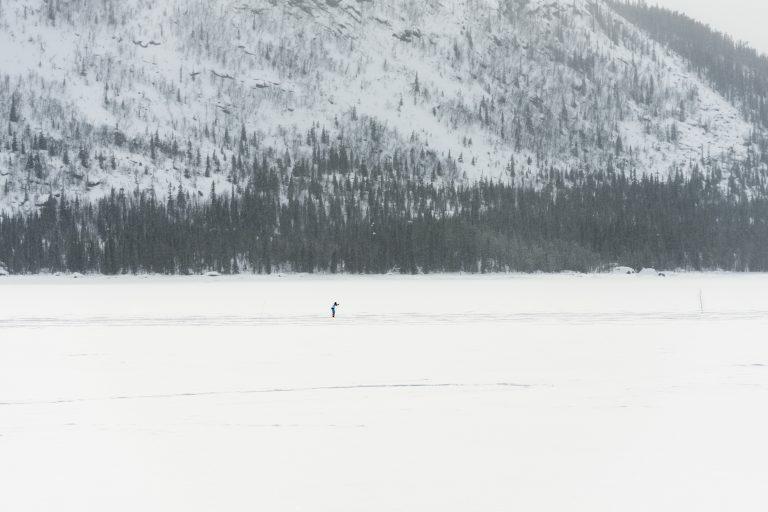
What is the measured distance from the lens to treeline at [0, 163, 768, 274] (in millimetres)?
151625

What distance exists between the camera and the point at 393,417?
15.7 meters

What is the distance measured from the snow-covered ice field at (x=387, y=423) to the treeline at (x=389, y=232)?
122763 millimetres

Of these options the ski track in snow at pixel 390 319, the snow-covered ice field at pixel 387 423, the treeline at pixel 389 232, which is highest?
the treeline at pixel 389 232

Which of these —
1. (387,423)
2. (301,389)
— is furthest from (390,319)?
(387,423)

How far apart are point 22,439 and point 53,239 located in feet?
516

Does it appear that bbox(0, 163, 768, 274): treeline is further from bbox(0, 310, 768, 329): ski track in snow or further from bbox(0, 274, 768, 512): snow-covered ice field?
bbox(0, 274, 768, 512): snow-covered ice field

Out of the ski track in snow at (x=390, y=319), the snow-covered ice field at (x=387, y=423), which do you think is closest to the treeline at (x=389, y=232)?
the ski track in snow at (x=390, y=319)

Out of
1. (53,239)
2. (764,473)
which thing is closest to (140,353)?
(764,473)

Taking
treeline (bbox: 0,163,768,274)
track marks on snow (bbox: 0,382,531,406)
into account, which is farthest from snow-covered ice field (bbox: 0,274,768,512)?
treeline (bbox: 0,163,768,274)

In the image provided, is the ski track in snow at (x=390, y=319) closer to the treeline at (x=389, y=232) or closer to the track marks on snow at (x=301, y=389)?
the track marks on snow at (x=301, y=389)

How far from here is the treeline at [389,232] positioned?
5969 inches

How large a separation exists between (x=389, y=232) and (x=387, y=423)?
5633 inches

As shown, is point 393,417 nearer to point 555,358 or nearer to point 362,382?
point 362,382

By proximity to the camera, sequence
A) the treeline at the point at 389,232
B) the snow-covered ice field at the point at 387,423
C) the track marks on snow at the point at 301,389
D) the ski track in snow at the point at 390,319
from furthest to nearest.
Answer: the treeline at the point at 389,232 < the ski track in snow at the point at 390,319 < the track marks on snow at the point at 301,389 < the snow-covered ice field at the point at 387,423
